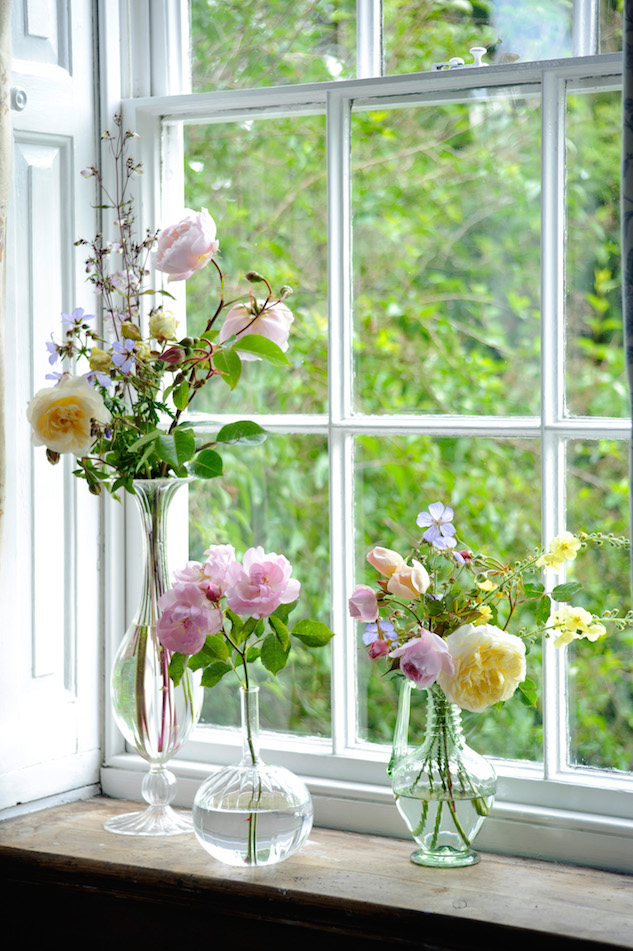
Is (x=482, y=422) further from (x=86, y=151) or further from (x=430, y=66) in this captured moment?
(x=86, y=151)

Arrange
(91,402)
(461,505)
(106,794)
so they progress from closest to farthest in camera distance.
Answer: (91,402) → (461,505) → (106,794)

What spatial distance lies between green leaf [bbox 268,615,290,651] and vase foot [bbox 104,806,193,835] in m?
0.38

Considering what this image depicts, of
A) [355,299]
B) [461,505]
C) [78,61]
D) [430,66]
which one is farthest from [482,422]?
[78,61]

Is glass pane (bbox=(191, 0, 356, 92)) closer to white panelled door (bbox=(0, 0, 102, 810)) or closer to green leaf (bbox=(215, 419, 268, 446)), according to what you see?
white panelled door (bbox=(0, 0, 102, 810))

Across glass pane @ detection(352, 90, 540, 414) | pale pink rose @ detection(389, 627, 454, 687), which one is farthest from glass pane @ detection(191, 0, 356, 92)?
pale pink rose @ detection(389, 627, 454, 687)

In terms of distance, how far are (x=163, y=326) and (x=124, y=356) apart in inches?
2.8

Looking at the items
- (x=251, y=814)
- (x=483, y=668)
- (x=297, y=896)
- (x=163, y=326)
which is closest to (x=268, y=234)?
(x=163, y=326)

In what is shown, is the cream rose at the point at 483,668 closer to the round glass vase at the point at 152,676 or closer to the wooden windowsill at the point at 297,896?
the wooden windowsill at the point at 297,896

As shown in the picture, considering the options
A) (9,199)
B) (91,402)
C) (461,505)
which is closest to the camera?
(91,402)

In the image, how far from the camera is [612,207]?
1.62 metres

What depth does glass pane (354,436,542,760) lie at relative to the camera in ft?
5.69

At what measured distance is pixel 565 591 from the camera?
1573mm

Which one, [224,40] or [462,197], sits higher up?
[224,40]

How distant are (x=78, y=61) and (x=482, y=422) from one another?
2.95ft
